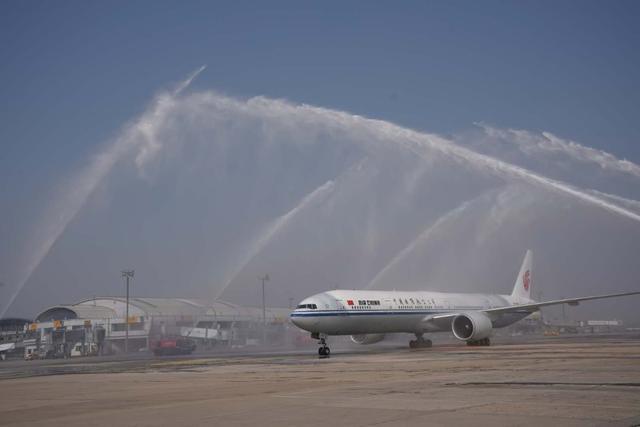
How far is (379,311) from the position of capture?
48969 millimetres

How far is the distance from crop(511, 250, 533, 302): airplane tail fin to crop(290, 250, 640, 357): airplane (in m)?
7.18

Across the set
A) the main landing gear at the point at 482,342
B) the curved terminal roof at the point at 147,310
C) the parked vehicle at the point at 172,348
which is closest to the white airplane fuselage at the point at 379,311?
the main landing gear at the point at 482,342

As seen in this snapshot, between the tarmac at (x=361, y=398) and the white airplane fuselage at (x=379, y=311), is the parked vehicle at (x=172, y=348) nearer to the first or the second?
the white airplane fuselage at (x=379, y=311)

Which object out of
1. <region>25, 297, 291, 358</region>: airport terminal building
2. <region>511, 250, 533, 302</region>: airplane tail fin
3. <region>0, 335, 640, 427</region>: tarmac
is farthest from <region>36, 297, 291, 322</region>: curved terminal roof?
<region>0, 335, 640, 427</region>: tarmac

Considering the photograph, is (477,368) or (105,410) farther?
(477,368)

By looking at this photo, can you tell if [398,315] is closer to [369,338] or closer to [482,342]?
[369,338]

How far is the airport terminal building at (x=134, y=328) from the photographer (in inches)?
3556

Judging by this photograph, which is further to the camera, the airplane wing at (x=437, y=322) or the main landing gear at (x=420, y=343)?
the main landing gear at (x=420, y=343)

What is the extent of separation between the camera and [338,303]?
45875 mm

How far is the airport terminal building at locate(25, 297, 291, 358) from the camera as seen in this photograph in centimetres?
9031

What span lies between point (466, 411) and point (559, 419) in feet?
6.20

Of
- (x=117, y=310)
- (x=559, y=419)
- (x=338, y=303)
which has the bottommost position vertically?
(x=559, y=419)

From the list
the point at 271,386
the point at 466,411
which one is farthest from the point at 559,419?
the point at 271,386

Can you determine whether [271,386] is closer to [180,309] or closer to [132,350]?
[132,350]
